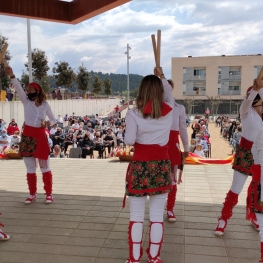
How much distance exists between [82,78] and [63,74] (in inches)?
218

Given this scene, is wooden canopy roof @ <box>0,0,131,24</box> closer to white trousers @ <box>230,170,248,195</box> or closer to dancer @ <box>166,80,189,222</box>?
dancer @ <box>166,80,189,222</box>

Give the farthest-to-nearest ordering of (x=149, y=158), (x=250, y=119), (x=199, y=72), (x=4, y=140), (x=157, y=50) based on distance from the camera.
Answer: (x=199, y=72), (x=4, y=140), (x=250, y=119), (x=157, y=50), (x=149, y=158)

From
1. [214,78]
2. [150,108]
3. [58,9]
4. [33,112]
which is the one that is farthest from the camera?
[214,78]

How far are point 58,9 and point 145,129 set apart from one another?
361 centimetres

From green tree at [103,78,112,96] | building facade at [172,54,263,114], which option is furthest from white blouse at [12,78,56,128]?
green tree at [103,78,112,96]

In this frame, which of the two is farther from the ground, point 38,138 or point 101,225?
point 38,138

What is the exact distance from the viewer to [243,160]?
3.19 m

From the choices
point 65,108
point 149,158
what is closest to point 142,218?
point 149,158

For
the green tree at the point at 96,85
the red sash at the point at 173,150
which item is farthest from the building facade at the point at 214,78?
the red sash at the point at 173,150

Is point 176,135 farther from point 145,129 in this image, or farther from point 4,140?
point 4,140

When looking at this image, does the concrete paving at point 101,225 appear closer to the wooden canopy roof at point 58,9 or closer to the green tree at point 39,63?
the wooden canopy roof at point 58,9

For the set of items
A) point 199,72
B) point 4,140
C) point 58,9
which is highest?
point 199,72

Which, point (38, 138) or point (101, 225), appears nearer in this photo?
point (101, 225)

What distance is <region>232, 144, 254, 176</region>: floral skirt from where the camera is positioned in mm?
3160
